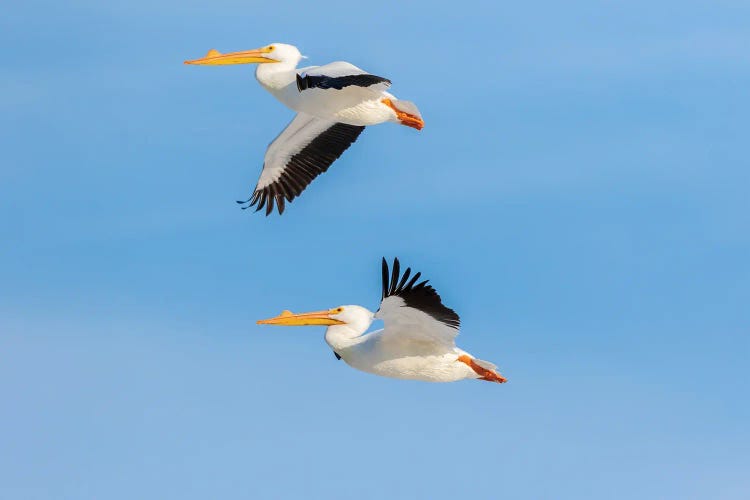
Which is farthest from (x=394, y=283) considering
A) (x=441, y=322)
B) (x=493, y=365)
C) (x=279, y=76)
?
(x=279, y=76)

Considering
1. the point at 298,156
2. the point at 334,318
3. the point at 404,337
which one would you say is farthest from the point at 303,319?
the point at 298,156

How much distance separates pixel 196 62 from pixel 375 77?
2.87 meters

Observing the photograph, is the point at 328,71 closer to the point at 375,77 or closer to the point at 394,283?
the point at 375,77

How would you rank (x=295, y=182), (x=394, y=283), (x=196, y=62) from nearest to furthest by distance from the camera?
(x=394, y=283) → (x=196, y=62) → (x=295, y=182)

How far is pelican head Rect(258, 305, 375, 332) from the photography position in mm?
14680

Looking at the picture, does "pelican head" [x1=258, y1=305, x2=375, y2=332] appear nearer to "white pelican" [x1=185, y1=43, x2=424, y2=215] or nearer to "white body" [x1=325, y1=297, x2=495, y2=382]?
"white body" [x1=325, y1=297, x2=495, y2=382]

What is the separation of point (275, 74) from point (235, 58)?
76 centimetres

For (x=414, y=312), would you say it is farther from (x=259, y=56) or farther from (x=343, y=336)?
(x=259, y=56)

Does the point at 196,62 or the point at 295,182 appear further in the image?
the point at 295,182

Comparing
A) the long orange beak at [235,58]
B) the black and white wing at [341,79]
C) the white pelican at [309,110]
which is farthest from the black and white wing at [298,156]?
the black and white wing at [341,79]

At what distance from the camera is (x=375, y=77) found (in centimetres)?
1409

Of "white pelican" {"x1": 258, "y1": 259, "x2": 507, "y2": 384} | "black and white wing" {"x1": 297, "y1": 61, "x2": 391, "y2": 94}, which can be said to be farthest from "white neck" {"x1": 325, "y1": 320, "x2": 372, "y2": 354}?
"black and white wing" {"x1": 297, "y1": 61, "x2": 391, "y2": 94}

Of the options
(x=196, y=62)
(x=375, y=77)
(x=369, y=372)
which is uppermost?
(x=196, y=62)

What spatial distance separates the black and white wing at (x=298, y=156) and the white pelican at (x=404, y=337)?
2660mm
